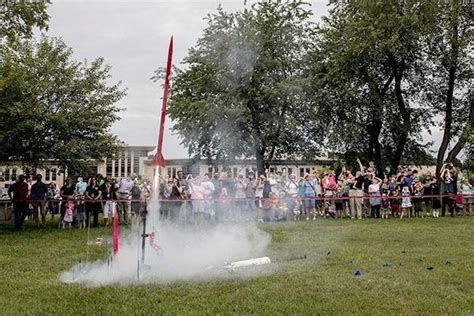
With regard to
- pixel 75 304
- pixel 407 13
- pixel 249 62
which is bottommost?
pixel 75 304

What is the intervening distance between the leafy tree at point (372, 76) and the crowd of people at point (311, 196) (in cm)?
1016

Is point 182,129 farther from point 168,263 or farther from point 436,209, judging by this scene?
point 168,263

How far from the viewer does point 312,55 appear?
110ft

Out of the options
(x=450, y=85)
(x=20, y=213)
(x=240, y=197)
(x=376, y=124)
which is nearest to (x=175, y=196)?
(x=240, y=197)

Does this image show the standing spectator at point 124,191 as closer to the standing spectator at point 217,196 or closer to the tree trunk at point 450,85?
the standing spectator at point 217,196

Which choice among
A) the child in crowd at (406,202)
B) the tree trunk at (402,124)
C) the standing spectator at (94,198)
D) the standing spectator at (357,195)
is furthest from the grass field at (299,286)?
the tree trunk at (402,124)

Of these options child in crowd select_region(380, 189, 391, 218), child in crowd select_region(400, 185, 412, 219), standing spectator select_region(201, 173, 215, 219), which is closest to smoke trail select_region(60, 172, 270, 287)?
standing spectator select_region(201, 173, 215, 219)

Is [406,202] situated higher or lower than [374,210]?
higher

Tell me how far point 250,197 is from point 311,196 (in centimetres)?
270

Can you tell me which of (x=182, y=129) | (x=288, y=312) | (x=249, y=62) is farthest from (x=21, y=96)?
(x=288, y=312)

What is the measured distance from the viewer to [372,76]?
33031 mm

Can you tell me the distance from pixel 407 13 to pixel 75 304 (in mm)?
27498

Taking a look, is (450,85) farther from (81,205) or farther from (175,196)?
(81,205)

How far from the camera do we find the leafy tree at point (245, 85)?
31078 mm
